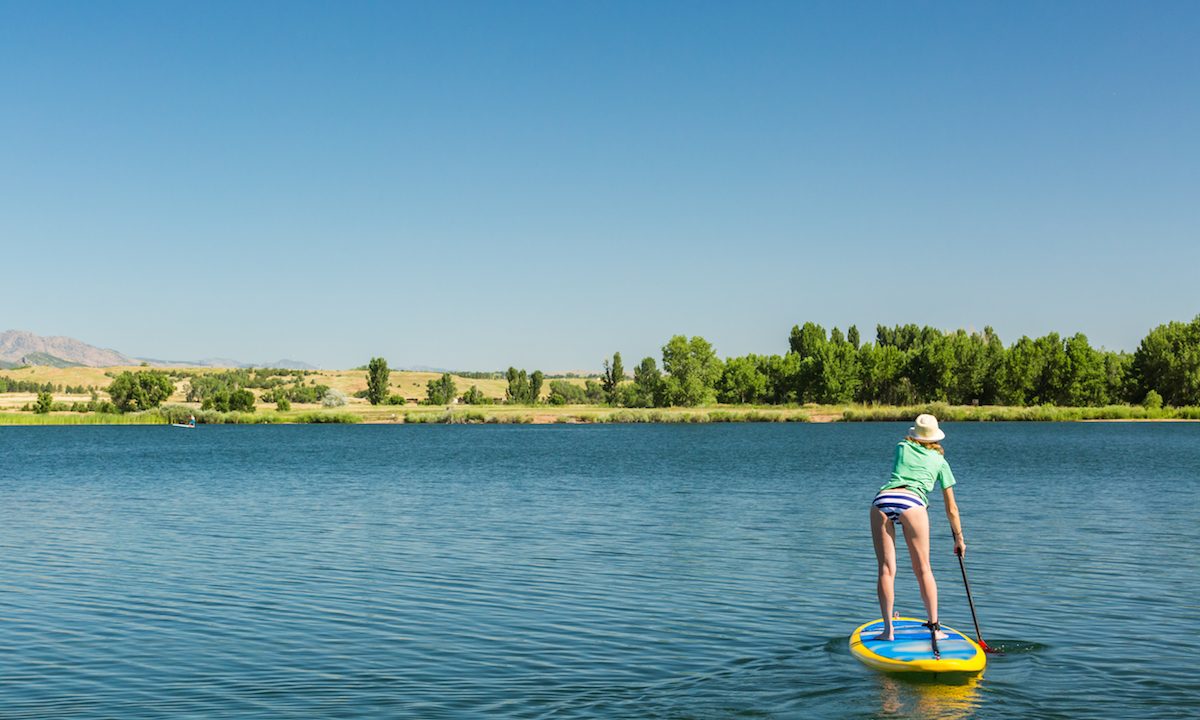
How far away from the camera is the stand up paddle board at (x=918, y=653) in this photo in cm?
1184

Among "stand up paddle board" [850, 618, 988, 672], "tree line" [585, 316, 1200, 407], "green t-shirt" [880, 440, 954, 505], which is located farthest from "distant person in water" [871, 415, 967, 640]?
"tree line" [585, 316, 1200, 407]

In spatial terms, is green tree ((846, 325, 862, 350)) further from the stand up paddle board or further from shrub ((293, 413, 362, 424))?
the stand up paddle board

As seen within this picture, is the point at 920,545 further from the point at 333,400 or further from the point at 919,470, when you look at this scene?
the point at 333,400

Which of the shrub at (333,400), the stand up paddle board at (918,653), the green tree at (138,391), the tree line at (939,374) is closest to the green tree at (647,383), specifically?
the tree line at (939,374)

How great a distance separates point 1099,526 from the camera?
2642cm

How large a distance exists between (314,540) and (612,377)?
14348 centimetres

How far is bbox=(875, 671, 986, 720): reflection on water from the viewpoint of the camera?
1053 centimetres

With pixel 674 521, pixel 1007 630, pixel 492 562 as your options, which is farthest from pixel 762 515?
pixel 1007 630

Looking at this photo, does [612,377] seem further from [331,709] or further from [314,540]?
[331,709]

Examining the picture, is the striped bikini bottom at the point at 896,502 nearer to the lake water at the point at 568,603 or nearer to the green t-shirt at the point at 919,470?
the green t-shirt at the point at 919,470

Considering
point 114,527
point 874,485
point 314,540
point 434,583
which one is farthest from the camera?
point 874,485

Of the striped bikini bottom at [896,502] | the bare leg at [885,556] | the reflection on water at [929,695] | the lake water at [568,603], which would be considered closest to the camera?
the reflection on water at [929,695]

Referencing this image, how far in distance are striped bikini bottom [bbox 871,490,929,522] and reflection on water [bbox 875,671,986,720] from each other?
2.02 m

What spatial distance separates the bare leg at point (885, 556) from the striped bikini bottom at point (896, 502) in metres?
0.11
